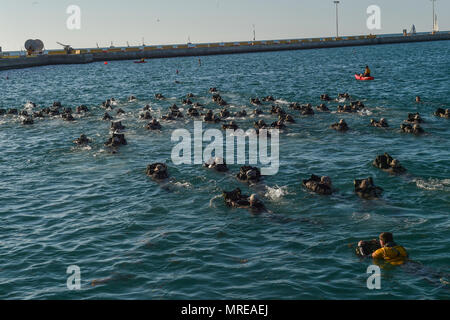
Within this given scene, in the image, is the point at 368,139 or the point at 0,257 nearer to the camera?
the point at 0,257

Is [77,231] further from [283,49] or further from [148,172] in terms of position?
[283,49]

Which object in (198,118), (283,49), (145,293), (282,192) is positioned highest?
(283,49)

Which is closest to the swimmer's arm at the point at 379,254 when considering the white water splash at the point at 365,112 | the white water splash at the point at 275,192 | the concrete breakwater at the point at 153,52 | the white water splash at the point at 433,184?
the white water splash at the point at 275,192

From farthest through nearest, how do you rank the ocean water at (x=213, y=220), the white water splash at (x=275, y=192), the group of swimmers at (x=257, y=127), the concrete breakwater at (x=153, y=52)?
the concrete breakwater at (x=153, y=52), the white water splash at (x=275, y=192), the group of swimmers at (x=257, y=127), the ocean water at (x=213, y=220)

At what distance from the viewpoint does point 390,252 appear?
1877 cm

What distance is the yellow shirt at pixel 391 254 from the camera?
18.8 metres

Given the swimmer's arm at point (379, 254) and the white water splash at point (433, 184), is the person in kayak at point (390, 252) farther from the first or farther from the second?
the white water splash at point (433, 184)

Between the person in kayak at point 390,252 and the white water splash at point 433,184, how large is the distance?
8.97m

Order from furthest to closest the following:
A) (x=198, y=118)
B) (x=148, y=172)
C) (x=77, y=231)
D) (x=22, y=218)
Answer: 1. (x=198, y=118)
2. (x=148, y=172)
3. (x=22, y=218)
4. (x=77, y=231)

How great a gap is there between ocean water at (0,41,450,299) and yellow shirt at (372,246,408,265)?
445mm
